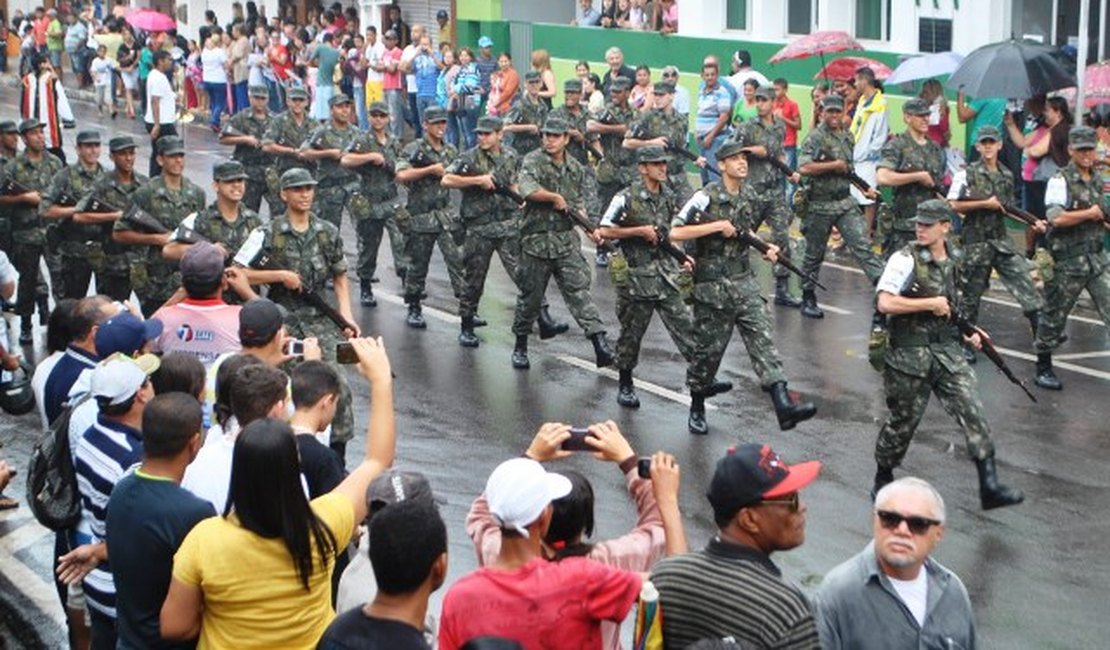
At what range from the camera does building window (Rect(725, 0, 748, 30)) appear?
1094 inches

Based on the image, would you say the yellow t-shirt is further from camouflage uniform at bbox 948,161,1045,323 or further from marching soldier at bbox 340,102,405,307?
marching soldier at bbox 340,102,405,307

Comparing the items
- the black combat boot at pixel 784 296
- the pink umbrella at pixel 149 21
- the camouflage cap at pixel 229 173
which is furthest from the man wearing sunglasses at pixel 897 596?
the pink umbrella at pixel 149 21

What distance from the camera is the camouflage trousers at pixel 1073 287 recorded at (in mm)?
13945

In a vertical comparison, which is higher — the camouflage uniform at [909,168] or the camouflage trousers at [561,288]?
the camouflage uniform at [909,168]

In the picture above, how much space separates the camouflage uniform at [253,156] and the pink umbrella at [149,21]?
1505 cm

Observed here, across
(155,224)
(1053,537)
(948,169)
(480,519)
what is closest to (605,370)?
(155,224)

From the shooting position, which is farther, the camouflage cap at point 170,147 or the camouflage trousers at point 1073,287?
the camouflage trousers at point 1073,287

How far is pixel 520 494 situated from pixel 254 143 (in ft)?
47.5

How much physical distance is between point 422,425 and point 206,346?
143 inches

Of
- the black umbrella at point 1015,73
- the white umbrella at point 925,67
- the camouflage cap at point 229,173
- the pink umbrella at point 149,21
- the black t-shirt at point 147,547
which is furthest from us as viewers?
the pink umbrella at point 149,21

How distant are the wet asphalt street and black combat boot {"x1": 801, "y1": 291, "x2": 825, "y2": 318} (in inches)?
4.0

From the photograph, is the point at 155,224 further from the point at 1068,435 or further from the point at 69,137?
the point at 69,137

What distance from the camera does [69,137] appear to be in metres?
31.2

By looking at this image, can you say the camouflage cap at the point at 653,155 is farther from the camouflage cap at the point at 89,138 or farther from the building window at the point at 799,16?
the building window at the point at 799,16
